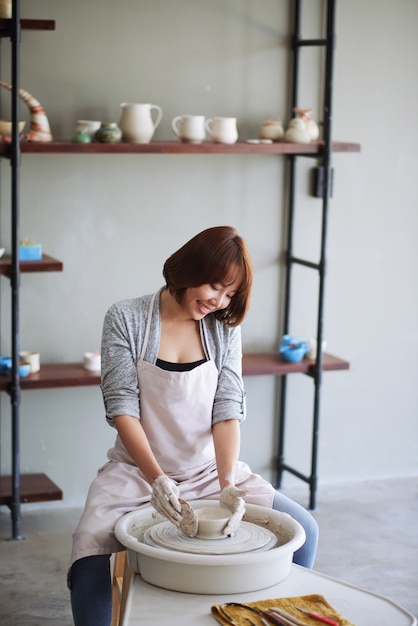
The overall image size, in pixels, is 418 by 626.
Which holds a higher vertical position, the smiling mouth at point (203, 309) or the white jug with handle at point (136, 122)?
the white jug with handle at point (136, 122)

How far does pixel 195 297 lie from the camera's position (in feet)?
7.32

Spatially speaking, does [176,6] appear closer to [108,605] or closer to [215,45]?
[215,45]

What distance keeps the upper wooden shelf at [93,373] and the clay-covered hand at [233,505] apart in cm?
125

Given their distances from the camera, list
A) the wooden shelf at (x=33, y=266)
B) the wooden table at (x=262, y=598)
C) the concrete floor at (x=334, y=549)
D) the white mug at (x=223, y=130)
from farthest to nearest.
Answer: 1. the white mug at (x=223, y=130)
2. the wooden shelf at (x=33, y=266)
3. the concrete floor at (x=334, y=549)
4. the wooden table at (x=262, y=598)

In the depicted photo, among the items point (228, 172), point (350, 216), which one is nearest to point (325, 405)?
point (350, 216)

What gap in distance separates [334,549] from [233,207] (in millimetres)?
1352

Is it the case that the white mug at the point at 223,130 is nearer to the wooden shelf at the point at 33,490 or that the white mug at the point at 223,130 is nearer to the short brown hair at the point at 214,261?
the short brown hair at the point at 214,261

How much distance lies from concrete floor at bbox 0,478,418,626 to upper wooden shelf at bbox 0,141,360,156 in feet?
4.45

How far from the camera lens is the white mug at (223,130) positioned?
3303 millimetres

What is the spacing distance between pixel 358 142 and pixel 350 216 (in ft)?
0.99

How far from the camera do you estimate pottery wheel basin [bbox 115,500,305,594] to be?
175cm

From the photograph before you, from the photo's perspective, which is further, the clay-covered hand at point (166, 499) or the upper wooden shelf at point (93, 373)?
the upper wooden shelf at point (93, 373)

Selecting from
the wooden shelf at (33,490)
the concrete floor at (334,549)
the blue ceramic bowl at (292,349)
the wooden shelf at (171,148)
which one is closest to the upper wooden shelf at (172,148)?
the wooden shelf at (171,148)

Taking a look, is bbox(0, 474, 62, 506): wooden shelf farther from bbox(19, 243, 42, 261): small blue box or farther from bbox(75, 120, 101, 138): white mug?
→ bbox(75, 120, 101, 138): white mug
